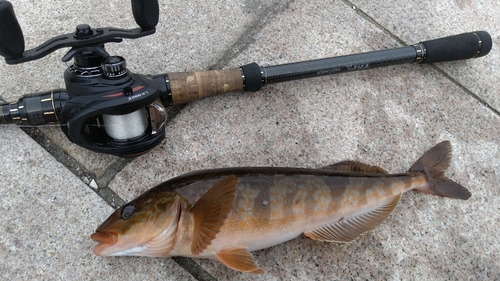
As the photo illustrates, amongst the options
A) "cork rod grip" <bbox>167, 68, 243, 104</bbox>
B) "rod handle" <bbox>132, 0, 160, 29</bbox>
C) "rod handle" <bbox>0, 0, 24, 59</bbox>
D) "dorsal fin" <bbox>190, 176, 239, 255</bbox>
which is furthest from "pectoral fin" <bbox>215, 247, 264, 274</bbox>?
"rod handle" <bbox>0, 0, 24, 59</bbox>

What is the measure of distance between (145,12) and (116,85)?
0.35 meters

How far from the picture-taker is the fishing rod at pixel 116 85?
177 cm

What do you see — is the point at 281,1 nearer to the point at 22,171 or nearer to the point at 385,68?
the point at 385,68

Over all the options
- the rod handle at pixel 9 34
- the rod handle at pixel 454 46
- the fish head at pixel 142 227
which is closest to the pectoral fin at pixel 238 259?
the fish head at pixel 142 227

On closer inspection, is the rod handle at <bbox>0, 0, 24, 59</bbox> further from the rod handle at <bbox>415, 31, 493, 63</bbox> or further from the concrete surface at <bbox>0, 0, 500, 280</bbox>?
the rod handle at <bbox>415, 31, 493, 63</bbox>

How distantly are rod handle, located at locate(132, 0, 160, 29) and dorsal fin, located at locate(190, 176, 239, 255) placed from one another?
78cm

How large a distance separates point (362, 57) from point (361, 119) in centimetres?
39

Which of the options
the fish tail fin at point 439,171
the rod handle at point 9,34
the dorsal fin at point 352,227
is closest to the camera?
the rod handle at point 9,34

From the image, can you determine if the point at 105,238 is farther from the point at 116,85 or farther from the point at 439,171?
the point at 439,171

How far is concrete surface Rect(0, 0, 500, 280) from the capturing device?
216cm

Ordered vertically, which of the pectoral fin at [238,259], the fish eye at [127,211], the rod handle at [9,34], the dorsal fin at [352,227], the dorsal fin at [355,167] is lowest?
the dorsal fin at [352,227]

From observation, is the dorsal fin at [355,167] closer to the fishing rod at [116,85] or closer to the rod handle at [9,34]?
the fishing rod at [116,85]

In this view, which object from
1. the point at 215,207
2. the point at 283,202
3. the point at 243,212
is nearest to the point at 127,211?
the point at 215,207

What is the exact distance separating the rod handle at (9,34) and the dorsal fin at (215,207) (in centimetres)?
99
